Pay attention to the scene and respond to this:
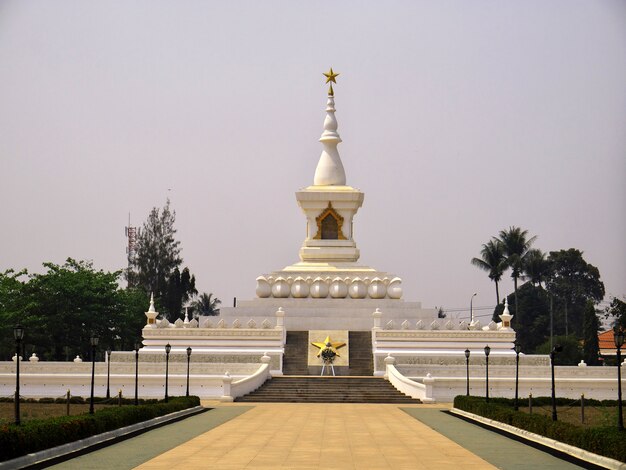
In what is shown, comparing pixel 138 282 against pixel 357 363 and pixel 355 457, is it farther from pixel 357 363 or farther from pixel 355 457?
pixel 355 457

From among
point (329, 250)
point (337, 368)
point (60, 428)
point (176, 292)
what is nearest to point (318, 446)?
A: point (60, 428)

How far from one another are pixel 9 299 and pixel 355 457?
48523 millimetres

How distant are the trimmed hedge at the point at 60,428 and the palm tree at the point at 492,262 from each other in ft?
207

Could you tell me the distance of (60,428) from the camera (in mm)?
24125

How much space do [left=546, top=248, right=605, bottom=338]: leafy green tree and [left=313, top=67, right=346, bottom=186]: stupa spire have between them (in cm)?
4328

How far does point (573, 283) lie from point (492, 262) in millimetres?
23281

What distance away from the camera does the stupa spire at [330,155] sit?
73250mm

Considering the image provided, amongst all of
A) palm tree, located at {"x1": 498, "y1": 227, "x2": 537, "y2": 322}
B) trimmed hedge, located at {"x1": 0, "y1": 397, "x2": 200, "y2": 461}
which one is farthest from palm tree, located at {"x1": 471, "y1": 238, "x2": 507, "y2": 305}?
trimmed hedge, located at {"x1": 0, "y1": 397, "x2": 200, "y2": 461}

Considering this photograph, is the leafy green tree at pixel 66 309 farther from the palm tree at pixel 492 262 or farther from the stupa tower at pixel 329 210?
the palm tree at pixel 492 262

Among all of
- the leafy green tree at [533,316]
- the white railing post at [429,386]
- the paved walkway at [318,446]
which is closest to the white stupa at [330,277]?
the white railing post at [429,386]

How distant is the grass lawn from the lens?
3584cm

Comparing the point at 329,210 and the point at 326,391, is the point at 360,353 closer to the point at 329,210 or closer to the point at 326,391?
the point at 326,391

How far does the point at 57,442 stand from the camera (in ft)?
78.1

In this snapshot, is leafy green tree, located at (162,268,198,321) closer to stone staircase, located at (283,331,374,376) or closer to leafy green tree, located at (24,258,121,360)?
leafy green tree, located at (24,258,121,360)
